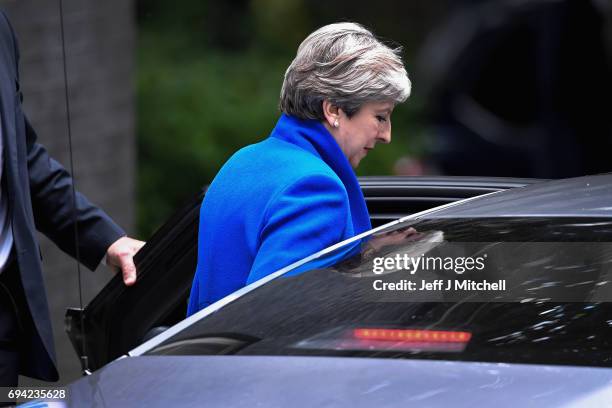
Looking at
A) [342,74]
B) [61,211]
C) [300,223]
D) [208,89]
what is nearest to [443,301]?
[300,223]

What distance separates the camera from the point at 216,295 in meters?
2.97

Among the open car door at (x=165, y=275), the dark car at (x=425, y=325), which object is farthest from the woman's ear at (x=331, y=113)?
the open car door at (x=165, y=275)

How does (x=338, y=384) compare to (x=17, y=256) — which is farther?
(x=17, y=256)

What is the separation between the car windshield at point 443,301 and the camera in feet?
7.74

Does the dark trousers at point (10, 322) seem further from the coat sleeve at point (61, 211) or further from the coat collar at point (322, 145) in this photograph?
the coat collar at point (322, 145)

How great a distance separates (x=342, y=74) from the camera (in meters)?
2.98

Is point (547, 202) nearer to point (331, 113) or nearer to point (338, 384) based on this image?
point (331, 113)

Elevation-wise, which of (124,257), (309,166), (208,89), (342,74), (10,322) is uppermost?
(342,74)

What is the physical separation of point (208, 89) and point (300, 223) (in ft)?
26.8

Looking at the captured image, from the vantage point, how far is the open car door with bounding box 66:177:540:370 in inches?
137

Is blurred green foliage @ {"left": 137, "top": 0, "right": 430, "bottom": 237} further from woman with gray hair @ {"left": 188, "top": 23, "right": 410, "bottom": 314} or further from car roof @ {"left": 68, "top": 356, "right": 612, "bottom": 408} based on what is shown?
car roof @ {"left": 68, "top": 356, "right": 612, "bottom": 408}

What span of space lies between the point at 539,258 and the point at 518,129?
6.98m

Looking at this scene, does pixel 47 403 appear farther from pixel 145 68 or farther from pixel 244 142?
pixel 145 68

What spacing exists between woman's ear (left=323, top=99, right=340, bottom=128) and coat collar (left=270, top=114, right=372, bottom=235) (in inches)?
0.9
